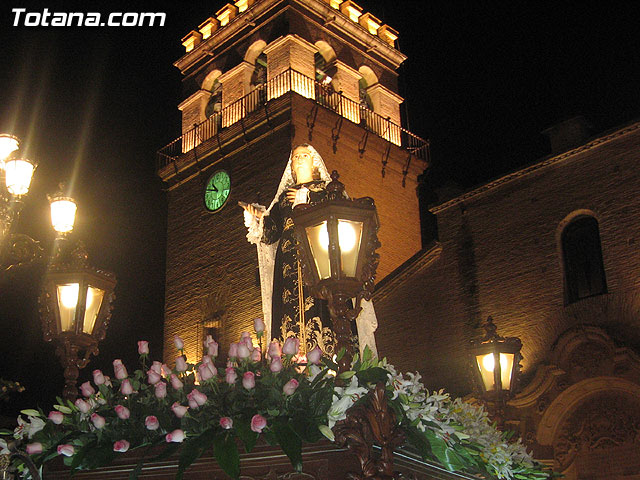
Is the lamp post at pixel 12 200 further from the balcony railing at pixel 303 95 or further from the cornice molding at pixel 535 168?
the balcony railing at pixel 303 95

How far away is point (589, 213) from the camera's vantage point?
53.1 ft

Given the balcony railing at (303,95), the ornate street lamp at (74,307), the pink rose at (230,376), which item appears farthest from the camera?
the balcony railing at (303,95)

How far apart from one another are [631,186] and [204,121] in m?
13.3

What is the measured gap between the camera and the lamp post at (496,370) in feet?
34.4

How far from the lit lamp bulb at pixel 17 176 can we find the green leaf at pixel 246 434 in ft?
22.9

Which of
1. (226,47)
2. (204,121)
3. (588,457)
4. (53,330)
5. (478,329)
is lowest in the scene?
(588,457)

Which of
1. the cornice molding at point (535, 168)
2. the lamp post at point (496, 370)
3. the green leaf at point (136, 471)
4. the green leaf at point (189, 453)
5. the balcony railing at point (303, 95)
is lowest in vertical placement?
the green leaf at point (136, 471)

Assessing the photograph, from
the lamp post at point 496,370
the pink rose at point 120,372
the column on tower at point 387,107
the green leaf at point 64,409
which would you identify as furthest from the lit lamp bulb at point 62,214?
the column on tower at point 387,107

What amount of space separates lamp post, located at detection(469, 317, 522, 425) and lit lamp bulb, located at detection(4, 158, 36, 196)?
6228mm

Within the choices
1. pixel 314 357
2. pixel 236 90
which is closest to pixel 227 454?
pixel 314 357

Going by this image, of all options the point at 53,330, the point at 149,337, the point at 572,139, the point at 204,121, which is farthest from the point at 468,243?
the point at 149,337

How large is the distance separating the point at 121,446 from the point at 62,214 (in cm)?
579

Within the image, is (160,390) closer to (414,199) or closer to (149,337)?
(414,199)

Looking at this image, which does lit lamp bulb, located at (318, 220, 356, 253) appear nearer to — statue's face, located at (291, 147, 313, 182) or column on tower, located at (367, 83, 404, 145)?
statue's face, located at (291, 147, 313, 182)
